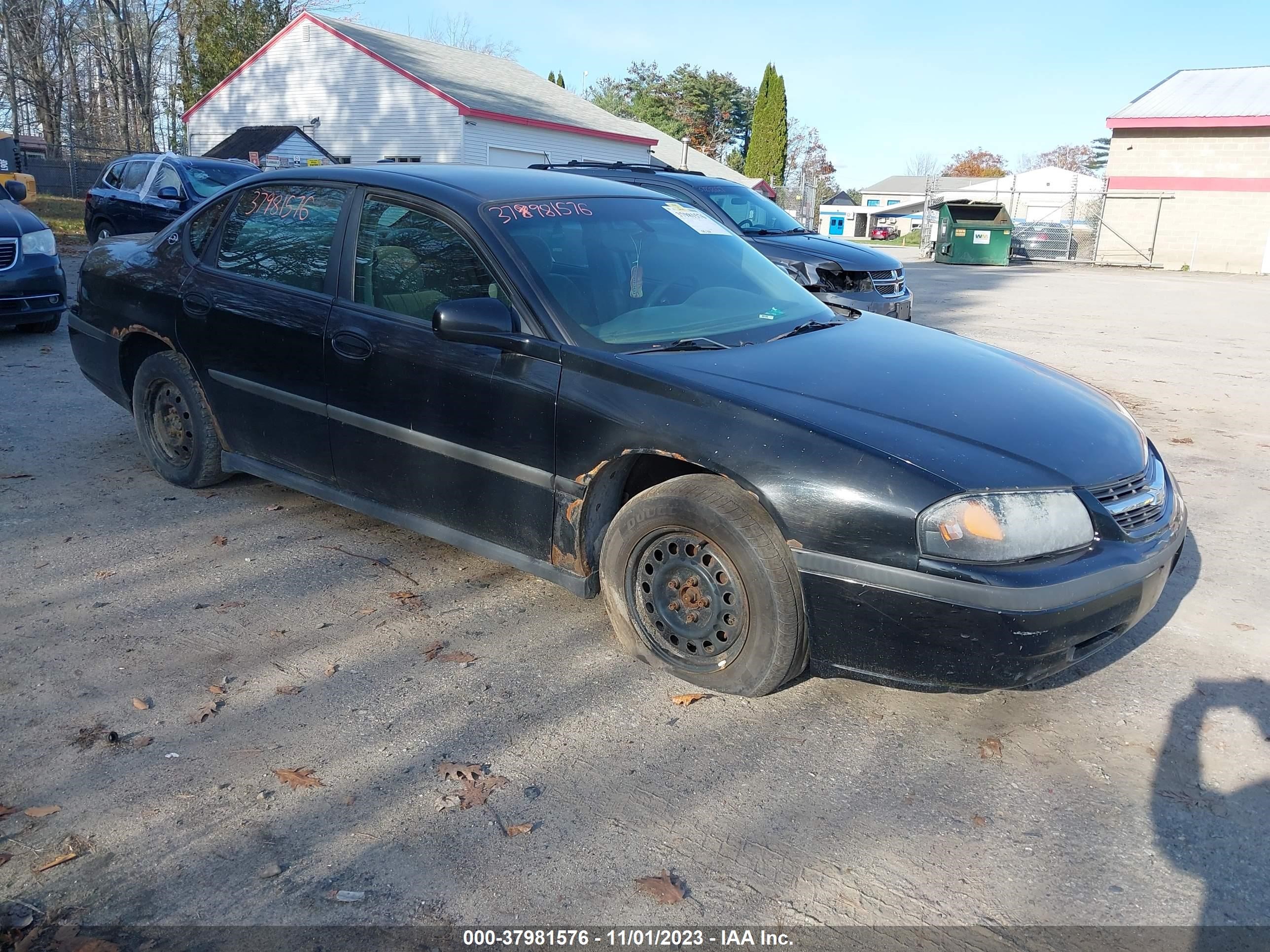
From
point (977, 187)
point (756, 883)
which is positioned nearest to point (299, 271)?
point (756, 883)

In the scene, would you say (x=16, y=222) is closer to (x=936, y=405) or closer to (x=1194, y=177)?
(x=936, y=405)

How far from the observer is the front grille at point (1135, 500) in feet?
10.6

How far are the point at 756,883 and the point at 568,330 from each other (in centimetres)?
197

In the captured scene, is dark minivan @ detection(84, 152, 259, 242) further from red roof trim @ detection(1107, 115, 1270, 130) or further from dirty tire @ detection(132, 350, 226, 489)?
red roof trim @ detection(1107, 115, 1270, 130)

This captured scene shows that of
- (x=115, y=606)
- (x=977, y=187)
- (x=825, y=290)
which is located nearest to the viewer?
(x=115, y=606)

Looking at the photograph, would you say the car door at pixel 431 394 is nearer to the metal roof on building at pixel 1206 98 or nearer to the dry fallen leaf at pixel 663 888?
the dry fallen leaf at pixel 663 888

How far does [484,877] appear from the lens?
253cm

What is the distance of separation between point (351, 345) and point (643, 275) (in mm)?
1223

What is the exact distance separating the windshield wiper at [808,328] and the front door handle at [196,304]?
8.77 feet

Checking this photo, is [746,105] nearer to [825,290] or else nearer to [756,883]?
[825,290]

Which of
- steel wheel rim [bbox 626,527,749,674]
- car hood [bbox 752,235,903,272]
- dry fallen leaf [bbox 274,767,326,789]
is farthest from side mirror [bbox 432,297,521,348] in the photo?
car hood [bbox 752,235,903,272]

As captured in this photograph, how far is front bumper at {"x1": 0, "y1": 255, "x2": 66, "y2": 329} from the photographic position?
29.5ft

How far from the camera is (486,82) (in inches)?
1368

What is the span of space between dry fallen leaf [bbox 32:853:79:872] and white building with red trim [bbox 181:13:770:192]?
2920cm
